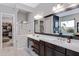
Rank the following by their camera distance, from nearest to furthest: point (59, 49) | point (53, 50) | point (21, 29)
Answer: point (59, 49), point (53, 50), point (21, 29)

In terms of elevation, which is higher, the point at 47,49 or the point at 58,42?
the point at 58,42

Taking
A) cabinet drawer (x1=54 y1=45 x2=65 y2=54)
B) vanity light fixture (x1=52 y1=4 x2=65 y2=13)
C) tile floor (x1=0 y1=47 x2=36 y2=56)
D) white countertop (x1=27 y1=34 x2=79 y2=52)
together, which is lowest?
tile floor (x1=0 y1=47 x2=36 y2=56)

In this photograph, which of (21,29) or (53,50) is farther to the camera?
(21,29)

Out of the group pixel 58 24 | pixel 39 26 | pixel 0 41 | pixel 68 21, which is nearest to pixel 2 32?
pixel 0 41

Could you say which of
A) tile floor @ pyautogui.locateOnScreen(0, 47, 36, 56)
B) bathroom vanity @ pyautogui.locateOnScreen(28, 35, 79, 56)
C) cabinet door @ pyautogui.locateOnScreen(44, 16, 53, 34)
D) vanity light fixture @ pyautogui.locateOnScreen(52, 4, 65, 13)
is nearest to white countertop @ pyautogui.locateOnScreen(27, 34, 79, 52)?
bathroom vanity @ pyautogui.locateOnScreen(28, 35, 79, 56)

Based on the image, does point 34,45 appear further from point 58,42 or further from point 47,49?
point 58,42

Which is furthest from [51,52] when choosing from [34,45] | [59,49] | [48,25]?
[48,25]

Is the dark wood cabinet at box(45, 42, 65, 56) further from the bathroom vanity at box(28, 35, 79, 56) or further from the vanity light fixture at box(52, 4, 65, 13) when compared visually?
the vanity light fixture at box(52, 4, 65, 13)

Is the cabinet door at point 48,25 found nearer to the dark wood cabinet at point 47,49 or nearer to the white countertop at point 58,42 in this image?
the white countertop at point 58,42

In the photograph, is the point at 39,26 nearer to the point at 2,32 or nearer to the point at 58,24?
the point at 58,24

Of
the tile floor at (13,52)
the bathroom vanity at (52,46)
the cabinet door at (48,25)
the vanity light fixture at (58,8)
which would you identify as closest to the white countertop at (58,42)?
the bathroom vanity at (52,46)

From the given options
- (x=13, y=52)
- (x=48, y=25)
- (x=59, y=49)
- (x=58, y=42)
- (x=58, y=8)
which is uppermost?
(x=58, y=8)

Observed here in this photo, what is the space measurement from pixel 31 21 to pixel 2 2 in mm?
723

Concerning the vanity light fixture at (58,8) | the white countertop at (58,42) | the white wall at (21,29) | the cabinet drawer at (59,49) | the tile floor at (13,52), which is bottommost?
the tile floor at (13,52)
